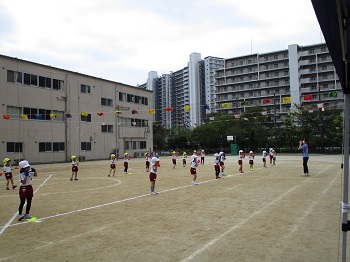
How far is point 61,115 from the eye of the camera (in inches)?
1741

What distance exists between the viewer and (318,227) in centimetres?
732

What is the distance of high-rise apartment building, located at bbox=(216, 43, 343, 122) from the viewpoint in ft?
261

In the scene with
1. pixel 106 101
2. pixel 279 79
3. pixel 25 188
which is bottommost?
pixel 25 188

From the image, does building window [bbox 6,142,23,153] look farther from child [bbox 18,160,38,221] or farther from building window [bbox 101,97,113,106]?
child [bbox 18,160,38,221]

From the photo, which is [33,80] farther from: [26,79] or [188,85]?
[188,85]

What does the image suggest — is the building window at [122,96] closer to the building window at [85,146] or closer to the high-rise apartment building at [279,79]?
the building window at [85,146]

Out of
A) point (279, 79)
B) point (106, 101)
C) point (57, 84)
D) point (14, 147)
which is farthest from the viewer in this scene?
point (279, 79)

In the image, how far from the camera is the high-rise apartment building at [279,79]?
7962 centimetres

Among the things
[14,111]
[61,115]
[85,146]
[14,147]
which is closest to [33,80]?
[14,111]

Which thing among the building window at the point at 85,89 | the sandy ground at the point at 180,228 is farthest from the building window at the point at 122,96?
the sandy ground at the point at 180,228

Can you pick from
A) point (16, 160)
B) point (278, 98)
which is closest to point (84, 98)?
point (16, 160)

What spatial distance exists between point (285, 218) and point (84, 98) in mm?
44135

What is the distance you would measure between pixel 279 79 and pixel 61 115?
2555 inches

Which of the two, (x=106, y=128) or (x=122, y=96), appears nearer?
(x=106, y=128)
